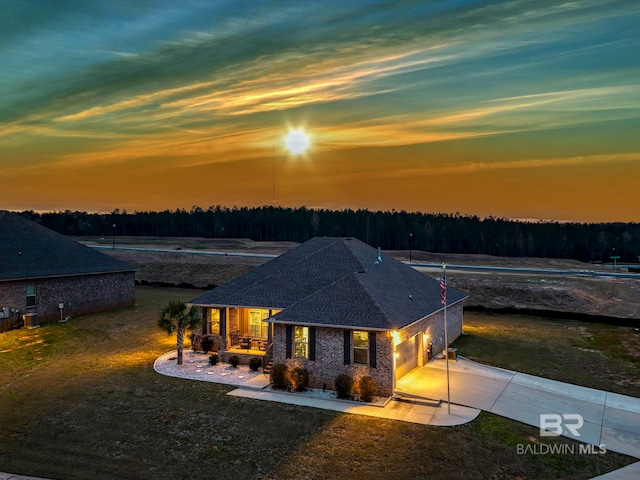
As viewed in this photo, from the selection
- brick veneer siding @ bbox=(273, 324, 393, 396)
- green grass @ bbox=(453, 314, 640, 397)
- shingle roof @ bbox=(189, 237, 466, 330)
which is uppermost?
shingle roof @ bbox=(189, 237, 466, 330)

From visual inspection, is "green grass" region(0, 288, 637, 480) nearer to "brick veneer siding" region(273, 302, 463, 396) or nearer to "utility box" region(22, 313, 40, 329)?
"brick veneer siding" region(273, 302, 463, 396)

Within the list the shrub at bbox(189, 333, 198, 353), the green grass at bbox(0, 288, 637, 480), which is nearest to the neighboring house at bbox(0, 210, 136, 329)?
the green grass at bbox(0, 288, 637, 480)

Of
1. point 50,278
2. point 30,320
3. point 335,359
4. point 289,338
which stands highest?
point 50,278

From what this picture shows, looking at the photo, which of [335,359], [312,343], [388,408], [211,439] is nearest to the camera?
[211,439]

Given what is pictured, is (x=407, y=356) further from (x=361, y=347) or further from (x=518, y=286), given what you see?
(x=518, y=286)

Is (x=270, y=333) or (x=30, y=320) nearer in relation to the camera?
(x=270, y=333)

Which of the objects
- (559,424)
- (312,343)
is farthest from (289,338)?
(559,424)
